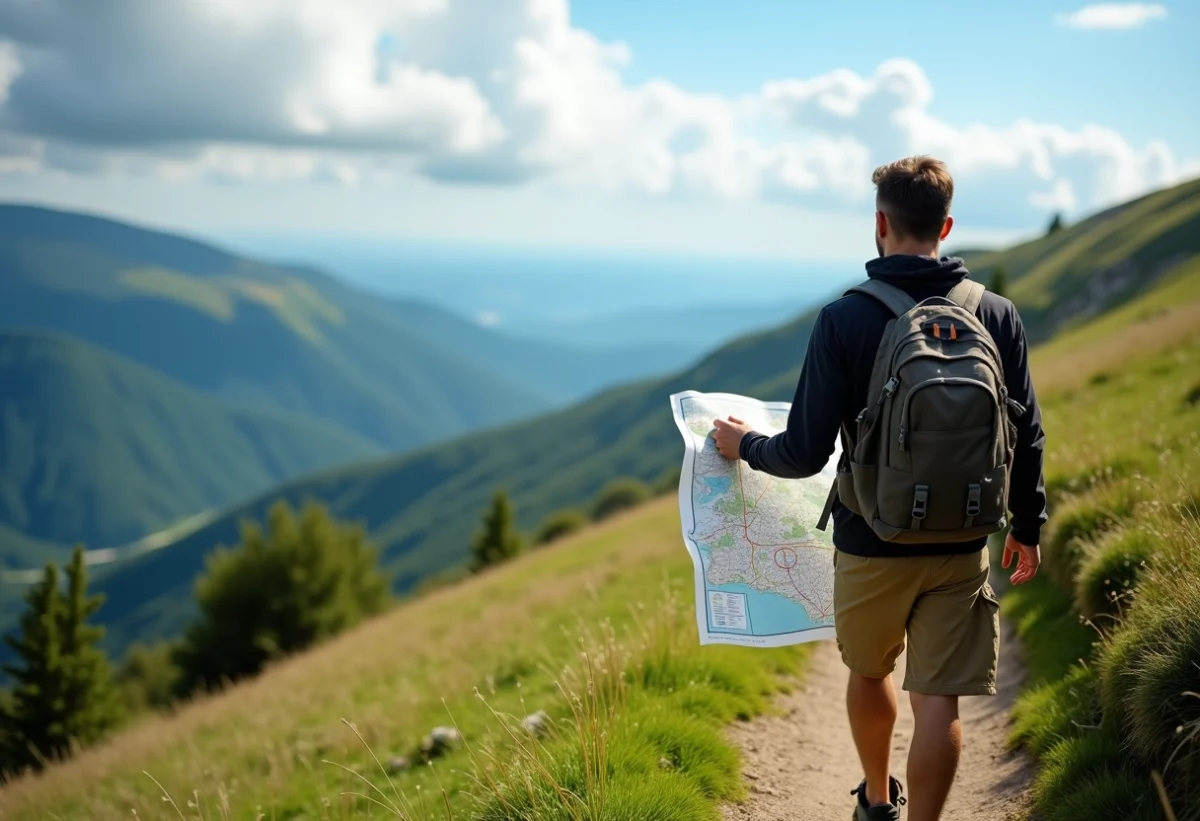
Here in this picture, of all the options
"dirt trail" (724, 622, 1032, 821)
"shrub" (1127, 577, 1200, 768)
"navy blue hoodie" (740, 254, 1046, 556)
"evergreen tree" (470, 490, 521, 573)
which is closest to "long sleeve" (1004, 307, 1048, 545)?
"navy blue hoodie" (740, 254, 1046, 556)

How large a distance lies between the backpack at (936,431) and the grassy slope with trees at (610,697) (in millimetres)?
1268

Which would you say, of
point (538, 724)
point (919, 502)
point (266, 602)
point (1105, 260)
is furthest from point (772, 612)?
point (1105, 260)

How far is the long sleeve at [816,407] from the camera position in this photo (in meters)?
3.97

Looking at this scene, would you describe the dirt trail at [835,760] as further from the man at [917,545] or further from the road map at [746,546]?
the man at [917,545]

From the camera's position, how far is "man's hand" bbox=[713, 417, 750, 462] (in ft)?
16.0

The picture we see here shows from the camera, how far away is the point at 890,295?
3.94 meters

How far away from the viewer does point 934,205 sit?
3.90 metres

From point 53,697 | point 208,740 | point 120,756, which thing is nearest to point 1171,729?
point 208,740

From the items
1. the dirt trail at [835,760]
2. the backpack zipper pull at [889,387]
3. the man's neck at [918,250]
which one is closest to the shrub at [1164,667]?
the dirt trail at [835,760]

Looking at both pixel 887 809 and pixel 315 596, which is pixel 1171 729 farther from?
pixel 315 596

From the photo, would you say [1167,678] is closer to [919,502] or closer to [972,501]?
[972,501]

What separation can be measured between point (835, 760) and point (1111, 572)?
8.10 feet

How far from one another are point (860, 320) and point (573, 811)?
2.89 metres

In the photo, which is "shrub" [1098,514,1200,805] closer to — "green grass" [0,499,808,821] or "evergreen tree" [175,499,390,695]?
"green grass" [0,499,808,821]
